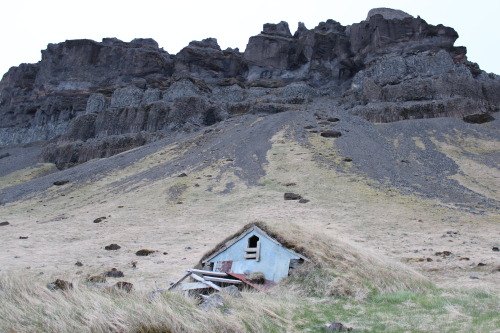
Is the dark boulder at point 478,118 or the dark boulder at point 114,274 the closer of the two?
the dark boulder at point 114,274

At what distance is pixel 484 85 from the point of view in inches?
3423

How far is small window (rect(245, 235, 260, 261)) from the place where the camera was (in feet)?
62.1

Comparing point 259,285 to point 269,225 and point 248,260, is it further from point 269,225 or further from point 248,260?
point 269,225

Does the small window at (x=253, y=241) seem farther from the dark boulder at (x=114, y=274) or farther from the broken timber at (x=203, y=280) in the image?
the dark boulder at (x=114, y=274)

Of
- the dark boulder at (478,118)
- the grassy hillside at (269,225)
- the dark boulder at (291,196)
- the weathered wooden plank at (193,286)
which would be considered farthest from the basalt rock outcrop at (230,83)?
the weathered wooden plank at (193,286)

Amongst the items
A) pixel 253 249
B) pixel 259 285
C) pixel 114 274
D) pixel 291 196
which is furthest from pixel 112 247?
pixel 291 196

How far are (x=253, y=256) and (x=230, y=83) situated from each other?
102989 mm

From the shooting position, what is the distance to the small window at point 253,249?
1894 cm

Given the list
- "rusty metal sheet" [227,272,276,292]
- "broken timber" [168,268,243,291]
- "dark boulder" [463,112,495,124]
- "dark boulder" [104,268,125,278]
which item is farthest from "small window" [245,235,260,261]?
"dark boulder" [463,112,495,124]

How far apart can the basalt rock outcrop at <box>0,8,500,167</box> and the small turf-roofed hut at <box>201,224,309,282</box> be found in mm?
64290

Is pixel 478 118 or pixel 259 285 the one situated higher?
pixel 478 118

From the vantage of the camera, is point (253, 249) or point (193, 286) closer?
point (193, 286)

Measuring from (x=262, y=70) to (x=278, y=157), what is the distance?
7988 cm

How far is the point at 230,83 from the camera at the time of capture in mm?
118812
